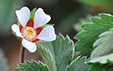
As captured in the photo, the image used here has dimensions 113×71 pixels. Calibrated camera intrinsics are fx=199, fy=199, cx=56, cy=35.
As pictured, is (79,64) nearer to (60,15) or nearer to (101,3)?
(101,3)

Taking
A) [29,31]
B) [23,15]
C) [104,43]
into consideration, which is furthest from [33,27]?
[104,43]

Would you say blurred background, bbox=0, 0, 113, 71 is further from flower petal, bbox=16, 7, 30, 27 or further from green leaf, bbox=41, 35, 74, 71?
Result: flower petal, bbox=16, 7, 30, 27

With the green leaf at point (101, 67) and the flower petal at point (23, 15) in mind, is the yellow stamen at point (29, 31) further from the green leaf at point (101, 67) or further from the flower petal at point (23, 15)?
the green leaf at point (101, 67)

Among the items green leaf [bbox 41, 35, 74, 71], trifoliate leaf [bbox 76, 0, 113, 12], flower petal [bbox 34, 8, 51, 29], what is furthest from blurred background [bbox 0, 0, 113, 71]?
flower petal [bbox 34, 8, 51, 29]

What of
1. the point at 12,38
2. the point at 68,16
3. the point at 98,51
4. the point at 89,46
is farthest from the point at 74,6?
the point at 98,51

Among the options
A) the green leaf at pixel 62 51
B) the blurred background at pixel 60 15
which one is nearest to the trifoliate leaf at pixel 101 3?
the blurred background at pixel 60 15
